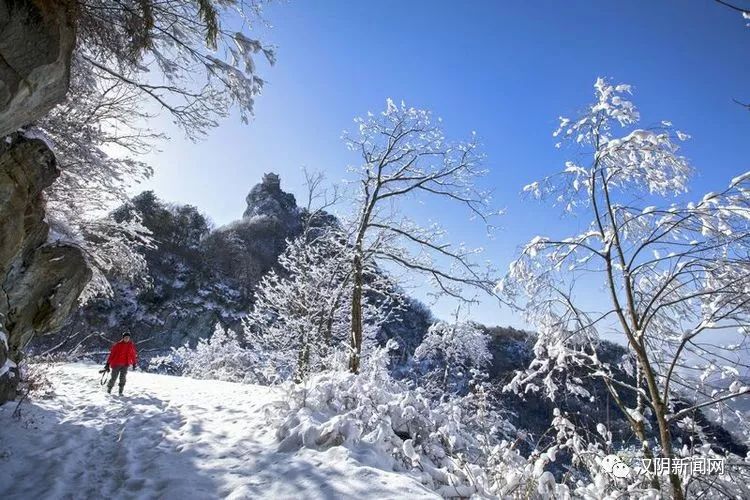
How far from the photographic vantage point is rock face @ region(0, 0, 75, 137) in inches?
132

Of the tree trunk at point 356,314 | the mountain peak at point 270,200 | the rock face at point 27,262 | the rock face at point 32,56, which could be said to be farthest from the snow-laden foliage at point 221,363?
the mountain peak at point 270,200

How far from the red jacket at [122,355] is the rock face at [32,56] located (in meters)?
6.95

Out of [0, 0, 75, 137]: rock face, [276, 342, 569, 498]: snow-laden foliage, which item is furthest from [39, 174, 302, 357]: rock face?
[0, 0, 75, 137]: rock face

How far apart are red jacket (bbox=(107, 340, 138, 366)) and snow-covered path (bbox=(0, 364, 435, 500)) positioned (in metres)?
2.03

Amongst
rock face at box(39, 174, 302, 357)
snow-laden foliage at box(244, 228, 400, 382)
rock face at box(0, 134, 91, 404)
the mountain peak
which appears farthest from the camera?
the mountain peak

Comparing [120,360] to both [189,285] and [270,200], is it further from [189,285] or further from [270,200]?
[270,200]

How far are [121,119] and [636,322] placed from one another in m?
9.13

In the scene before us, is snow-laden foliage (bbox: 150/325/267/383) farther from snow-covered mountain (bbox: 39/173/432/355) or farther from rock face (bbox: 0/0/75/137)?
rock face (bbox: 0/0/75/137)

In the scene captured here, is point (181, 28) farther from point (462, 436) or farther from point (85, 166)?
point (462, 436)

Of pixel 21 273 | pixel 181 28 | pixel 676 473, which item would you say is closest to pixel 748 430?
pixel 676 473

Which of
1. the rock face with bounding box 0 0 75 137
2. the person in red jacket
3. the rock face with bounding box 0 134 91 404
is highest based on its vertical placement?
the rock face with bounding box 0 0 75 137

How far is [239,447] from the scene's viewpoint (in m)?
4.70

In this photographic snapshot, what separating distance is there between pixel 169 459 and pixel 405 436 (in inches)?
111

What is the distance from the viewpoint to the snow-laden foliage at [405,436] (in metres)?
3.65
